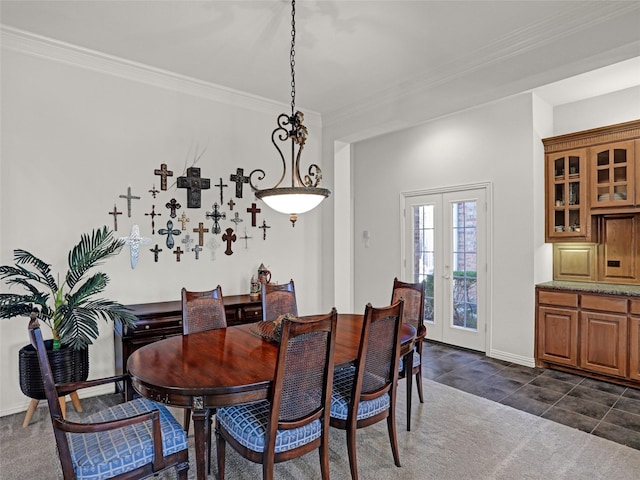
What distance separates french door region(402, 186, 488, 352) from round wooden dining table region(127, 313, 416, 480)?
8.38 ft

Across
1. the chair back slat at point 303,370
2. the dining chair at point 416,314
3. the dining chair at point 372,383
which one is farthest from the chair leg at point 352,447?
the dining chair at point 416,314

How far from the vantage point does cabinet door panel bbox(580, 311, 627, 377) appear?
3639mm

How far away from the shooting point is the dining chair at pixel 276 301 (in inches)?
123

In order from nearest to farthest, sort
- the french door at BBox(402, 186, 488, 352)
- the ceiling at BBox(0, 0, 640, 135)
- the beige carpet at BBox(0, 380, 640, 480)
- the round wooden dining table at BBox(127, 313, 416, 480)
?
the round wooden dining table at BBox(127, 313, 416, 480)
the beige carpet at BBox(0, 380, 640, 480)
the ceiling at BBox(0, 0, 640, 135)
the french door at BBox(402, 186, 488, 352)

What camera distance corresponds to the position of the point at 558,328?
4.05m

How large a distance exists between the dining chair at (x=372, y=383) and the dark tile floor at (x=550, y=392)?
1.61 m

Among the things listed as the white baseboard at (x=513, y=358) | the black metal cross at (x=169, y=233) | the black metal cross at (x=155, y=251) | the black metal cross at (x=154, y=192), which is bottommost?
the white baseboard at (x=513, y=358)

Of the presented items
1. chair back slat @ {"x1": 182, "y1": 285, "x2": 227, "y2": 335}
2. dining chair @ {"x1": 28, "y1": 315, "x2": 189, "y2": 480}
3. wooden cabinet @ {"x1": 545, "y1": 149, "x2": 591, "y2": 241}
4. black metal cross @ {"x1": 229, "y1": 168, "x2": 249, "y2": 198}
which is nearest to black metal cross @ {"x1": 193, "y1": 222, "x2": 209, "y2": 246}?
black metal cross @ {"x1": 229, "y1": 168, "x2": 249, "y2": 198}

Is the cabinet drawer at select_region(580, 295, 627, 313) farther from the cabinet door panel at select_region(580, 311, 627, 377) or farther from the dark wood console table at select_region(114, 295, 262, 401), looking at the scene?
the dark wood console table at select_region(114, 295, 262, 401)

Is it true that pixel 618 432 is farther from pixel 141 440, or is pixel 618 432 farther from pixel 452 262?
pixel 141 440

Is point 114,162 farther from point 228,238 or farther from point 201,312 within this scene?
point 201,312

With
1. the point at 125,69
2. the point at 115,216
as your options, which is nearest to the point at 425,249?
the point at 115,216

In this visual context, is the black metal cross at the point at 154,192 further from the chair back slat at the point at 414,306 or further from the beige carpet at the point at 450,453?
the chair back slat at the point at 414,306

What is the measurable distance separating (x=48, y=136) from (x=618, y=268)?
18.6 feet
